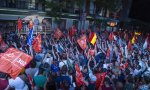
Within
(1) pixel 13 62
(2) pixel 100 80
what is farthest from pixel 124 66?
(1) pixel 13 62

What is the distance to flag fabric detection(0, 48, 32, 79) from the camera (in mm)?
8289

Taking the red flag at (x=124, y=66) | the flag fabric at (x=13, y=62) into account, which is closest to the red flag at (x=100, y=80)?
the flag fabric at (x=13, y=62)

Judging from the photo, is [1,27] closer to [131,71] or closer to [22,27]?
[22,27]

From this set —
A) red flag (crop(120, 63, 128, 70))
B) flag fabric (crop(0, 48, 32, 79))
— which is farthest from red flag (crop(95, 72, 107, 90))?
red flag (crop(120, 63, 128, 70))

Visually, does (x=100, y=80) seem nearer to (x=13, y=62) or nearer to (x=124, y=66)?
(x=13, y=62)

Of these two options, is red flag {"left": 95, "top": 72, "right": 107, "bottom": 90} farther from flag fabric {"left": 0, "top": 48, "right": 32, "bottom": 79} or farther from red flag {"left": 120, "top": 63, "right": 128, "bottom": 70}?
red flag {"left": 120, "top": 63, "right": 128, "bottom": 70}

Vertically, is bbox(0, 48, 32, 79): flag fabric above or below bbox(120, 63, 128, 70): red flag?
above

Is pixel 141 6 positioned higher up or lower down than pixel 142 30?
higher up

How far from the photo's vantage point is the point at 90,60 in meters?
12.5

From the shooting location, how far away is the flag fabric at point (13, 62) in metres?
8.29

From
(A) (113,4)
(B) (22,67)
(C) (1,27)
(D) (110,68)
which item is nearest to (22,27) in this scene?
(C) (1,27)

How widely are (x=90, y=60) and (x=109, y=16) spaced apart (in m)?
28.8

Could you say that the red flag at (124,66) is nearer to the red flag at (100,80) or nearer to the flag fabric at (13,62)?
the red flag at (100,80)

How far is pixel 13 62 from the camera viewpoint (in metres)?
8.57
